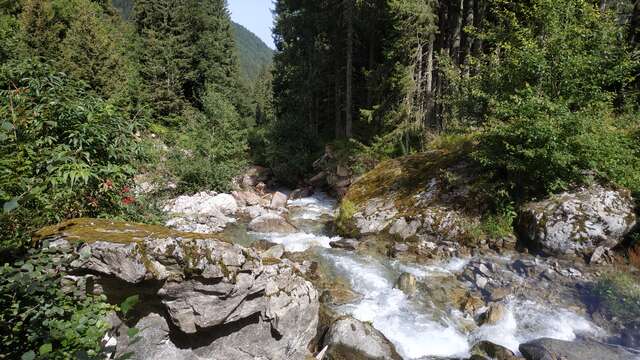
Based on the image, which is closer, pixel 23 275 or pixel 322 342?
pixel 23 275

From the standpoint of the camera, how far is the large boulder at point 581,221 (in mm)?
9000

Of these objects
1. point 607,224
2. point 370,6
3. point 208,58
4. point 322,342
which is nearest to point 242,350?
point 322,342

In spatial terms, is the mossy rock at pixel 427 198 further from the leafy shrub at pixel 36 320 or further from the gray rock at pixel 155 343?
the leafy shrub at pixel 36 320

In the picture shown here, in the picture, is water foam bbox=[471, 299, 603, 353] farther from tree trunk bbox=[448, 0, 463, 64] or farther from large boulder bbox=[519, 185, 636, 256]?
tree trunk bbox=[448, 0, 463, 64]

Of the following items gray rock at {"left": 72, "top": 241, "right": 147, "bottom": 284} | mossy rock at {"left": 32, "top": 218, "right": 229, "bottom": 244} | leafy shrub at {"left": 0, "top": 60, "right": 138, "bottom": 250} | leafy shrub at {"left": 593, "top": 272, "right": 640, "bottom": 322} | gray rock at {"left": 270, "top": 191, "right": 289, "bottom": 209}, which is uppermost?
leafy shrub at {"left": 0, "top": 60, "right": 138, "bottom": 250}

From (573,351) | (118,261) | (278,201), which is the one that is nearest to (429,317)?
(573,351)

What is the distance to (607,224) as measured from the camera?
9.04 meters

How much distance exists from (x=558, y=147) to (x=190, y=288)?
9.29 m

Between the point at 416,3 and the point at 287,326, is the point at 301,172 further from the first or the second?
the point at 287,326

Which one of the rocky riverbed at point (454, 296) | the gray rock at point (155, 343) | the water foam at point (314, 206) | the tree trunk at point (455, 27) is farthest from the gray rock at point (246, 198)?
the gray rock at point (155, 343)

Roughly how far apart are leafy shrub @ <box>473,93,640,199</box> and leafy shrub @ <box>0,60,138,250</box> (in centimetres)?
921

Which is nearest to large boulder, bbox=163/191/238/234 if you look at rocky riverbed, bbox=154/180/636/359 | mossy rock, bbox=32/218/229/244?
rocky riverbed, bbox=154/180/636/359

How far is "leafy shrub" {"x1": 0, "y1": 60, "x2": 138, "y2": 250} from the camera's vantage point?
347cm

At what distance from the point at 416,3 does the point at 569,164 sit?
10119mm
